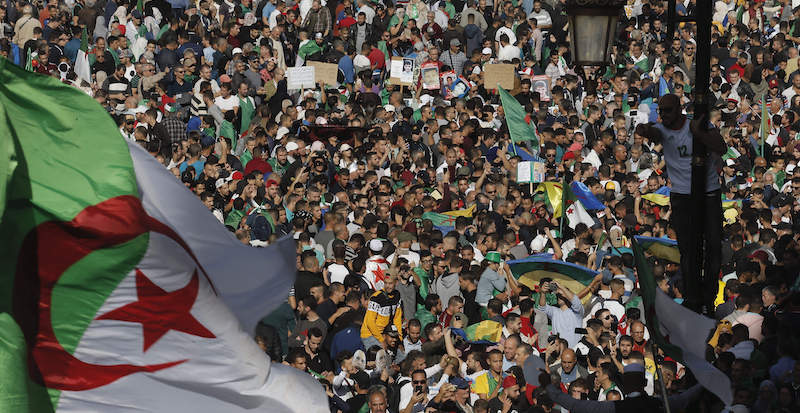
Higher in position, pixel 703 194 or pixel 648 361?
pixel 703 194

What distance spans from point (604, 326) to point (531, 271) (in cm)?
156

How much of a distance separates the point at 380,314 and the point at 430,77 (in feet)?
28.9

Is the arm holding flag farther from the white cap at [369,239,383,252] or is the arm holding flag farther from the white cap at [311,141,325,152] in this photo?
the white cap at [311,141,325,152]

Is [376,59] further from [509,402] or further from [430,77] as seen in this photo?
[509,402]

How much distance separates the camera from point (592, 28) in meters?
9.76

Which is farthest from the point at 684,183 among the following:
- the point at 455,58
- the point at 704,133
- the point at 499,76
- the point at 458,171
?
the point at 455,58

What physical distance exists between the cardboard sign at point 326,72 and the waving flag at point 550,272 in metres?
7.46

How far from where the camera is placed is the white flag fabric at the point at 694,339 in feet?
29.6

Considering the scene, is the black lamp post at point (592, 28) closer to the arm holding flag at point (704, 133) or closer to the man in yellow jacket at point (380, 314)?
the arm holding flag at point (704, 133)

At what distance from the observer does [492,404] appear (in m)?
13.1

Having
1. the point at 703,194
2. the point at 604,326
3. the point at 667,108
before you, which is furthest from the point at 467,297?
the point at 703,194

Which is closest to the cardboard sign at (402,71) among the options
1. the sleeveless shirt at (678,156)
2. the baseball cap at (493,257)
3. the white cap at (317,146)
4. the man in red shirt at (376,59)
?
the man in red shirt at (376,59)

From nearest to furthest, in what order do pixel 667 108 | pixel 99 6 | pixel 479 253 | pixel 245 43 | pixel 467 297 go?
pixel 667 108 < pixel 467 297 < pixel 479 253 < pixel 245 43 < pixel 99 6

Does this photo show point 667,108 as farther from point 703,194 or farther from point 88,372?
point 88,372
